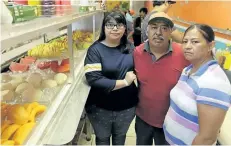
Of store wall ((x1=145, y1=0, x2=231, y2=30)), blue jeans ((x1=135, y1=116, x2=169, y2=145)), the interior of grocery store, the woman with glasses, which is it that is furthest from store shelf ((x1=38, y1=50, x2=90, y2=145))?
store wall ((x1=145, y1=0, x2=231, y2=30))

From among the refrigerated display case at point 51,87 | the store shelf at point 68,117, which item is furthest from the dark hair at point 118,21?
the store shelf at point 68,117

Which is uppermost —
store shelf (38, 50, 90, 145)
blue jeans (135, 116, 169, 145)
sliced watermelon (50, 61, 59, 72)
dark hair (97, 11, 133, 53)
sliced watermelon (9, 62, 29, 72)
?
dark hair (97, 11, 133, 53)

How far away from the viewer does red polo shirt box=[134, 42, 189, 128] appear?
1.62 meters

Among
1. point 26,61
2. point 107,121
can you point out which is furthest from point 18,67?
point 107,121

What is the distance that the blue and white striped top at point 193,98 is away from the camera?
3.64 feet

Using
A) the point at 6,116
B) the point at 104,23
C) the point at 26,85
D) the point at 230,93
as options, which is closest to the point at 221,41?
the point at 104,23

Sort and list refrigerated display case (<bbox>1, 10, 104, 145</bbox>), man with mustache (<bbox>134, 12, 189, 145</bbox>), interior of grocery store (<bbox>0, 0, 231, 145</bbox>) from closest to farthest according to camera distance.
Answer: refrigerated display case (<bbox>1, 10, 104, 145</bbox>), interior of grocery store (<bbox>0, 0, 231, 145</bbox>), man with mustache (<bbox>134, 12, 189, 145</bbox>)

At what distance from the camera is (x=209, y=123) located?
1.11 metres

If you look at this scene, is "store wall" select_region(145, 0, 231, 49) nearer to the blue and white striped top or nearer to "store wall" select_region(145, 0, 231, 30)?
"store wall" select_region(145, 0, 231, 30)

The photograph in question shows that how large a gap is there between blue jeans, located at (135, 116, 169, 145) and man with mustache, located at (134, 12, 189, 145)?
1.1 inches

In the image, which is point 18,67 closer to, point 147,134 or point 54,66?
point 54,66

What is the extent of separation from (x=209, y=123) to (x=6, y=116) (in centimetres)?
102

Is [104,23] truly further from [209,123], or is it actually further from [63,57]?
[209,123]

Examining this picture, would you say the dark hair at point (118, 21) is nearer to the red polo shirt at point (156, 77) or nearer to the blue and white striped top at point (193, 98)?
the red polo shirt at point (156, 77)
